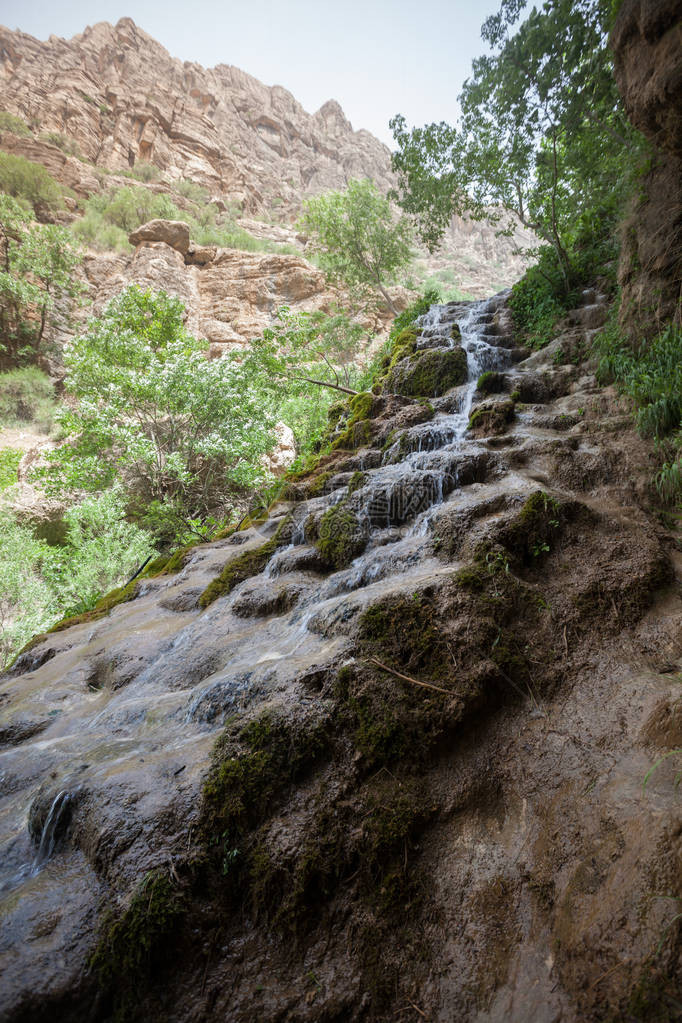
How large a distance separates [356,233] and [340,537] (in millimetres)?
18186

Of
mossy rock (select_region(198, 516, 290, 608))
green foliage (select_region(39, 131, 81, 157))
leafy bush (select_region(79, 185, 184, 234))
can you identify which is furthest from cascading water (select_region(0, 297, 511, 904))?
green foliage (select_region(39, 131, 81, 157))

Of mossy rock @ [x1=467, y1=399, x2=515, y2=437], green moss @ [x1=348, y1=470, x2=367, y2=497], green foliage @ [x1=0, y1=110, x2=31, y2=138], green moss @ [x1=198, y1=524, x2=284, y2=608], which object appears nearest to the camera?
green moss @ [x1=198, y1=524, x2=284, y2=608]

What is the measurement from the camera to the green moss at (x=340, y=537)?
5.38m

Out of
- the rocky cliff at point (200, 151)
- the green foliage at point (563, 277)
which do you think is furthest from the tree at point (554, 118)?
the rocky cliff at point (200, 151)

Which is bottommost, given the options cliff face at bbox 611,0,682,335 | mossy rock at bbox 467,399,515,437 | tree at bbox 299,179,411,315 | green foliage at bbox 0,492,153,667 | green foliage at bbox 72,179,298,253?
green foliage at bbox 0,492,153,667

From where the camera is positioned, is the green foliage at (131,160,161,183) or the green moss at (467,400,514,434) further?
the green foliage at (131,160,161,183)

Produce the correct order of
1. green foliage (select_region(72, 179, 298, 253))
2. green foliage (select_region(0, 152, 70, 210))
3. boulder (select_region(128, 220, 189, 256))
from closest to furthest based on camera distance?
green foliage (select_region(0, 152, 70, 210)), boulder (select_region(128, 220, 189, 256)), green foliage (select_region(72, 179, 298, 253))

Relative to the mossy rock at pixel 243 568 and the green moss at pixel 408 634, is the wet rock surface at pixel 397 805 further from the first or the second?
the mossy rock at pixel 243 568

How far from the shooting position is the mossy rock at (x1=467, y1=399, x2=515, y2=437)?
22.2 feet

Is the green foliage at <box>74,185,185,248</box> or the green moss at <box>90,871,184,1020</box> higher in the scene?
the green foliage at <box>74,185,185,248</box>

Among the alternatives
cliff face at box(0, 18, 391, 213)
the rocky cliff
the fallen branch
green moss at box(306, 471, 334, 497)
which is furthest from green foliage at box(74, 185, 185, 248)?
the fallen branch

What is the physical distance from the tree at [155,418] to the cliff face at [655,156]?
9826 mm

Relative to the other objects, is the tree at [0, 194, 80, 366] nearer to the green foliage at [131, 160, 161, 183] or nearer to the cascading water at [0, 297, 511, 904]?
the green foliage at [131, 160, 161, 183]

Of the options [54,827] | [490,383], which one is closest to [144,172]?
[490,383]
